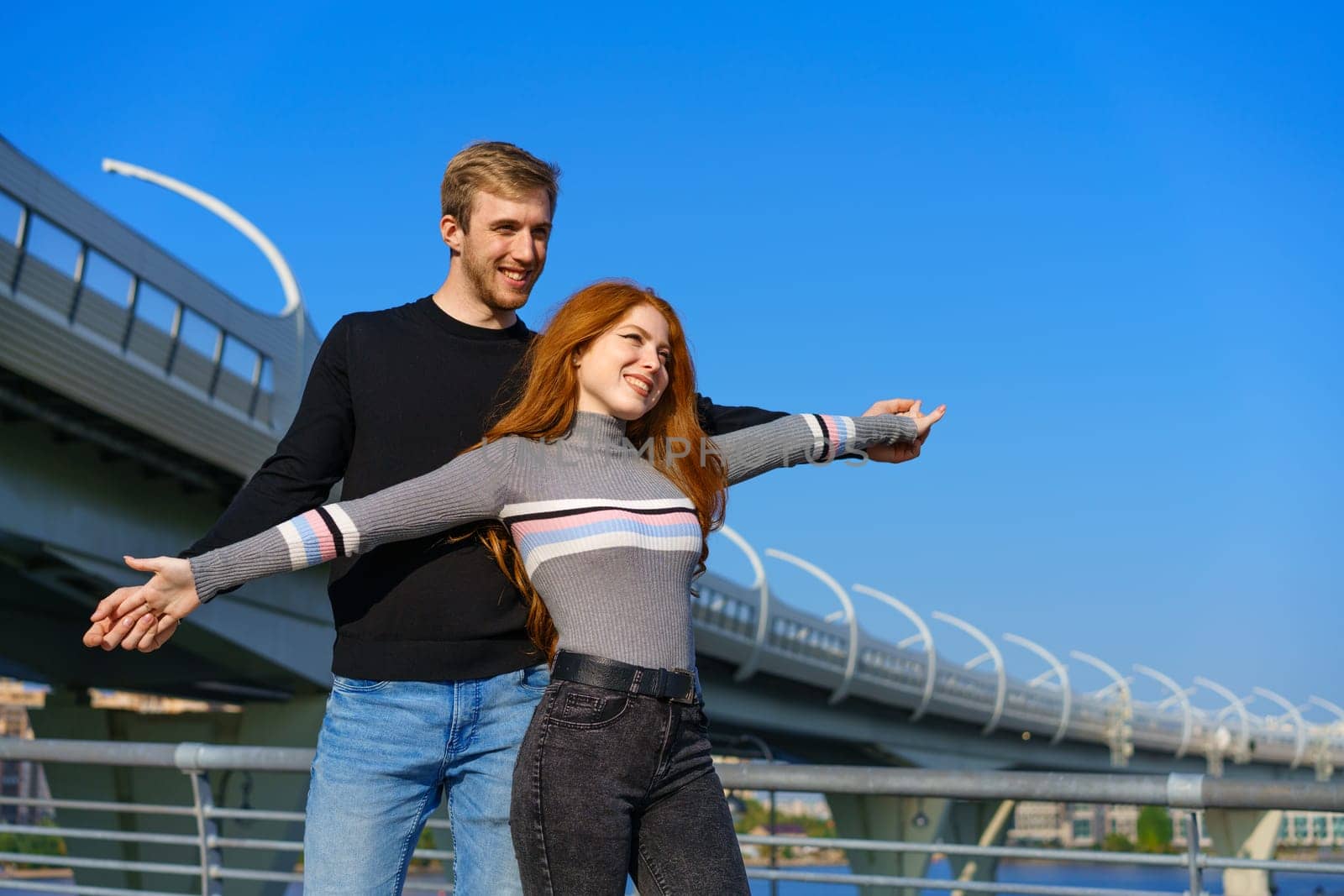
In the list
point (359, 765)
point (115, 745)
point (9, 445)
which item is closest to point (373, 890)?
A: point (359, 765)

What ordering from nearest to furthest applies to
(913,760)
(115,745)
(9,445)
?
(115,745) → (9,445) → (913,760)

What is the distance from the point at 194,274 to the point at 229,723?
12248 millimetres

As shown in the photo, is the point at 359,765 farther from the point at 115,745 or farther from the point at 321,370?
the point at 115,745

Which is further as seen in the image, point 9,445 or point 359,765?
point 9,445

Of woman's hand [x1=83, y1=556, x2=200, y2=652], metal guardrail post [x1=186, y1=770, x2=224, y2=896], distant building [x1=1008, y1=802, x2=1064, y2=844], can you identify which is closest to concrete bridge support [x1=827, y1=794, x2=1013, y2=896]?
metal guardrail post [x1=186, y1=770, x2=224, y2=896]

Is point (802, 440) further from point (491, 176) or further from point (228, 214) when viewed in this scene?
point (228, 214)

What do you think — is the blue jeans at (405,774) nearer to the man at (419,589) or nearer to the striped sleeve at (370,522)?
the man at (419,589)

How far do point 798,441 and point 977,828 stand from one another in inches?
1716

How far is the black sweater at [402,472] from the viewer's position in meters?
2.78

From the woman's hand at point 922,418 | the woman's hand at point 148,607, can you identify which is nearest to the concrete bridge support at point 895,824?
the woman's hand at point 922,418

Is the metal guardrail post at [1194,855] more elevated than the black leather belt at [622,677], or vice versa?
the black leather belt at [622,677]

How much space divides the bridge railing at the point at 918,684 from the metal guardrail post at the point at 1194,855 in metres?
10.3

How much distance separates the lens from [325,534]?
2.66 meters

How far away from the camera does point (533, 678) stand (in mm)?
2812
